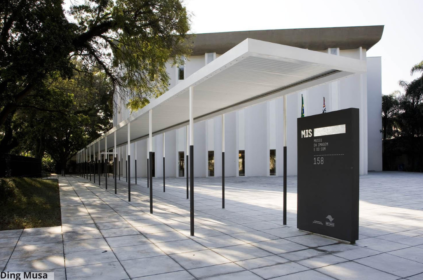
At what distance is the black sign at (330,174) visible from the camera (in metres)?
5.46

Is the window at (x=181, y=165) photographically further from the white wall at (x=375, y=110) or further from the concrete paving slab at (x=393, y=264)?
the concrete paving slab at (x=393, y=264)

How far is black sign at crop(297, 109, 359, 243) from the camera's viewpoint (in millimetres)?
5465

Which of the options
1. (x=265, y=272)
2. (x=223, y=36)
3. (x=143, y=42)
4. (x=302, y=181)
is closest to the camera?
(x=265, y=272)

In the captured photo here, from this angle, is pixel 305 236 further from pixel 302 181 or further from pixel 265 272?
pixel 265 272

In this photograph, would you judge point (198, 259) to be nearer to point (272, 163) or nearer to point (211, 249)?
point (211, 249)

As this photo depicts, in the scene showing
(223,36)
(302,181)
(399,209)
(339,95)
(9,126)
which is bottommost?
(399,209)

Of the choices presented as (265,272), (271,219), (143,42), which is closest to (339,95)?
(143,42)

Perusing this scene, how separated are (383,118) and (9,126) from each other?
35.1 m

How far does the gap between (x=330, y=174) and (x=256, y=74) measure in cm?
222

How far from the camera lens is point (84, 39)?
496 inches

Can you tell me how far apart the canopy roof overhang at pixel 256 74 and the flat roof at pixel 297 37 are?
19331mm

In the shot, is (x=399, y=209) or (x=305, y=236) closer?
(x=305, y=236)

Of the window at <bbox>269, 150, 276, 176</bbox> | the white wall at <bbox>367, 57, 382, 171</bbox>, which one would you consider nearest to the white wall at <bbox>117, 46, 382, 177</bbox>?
the window at <bbox>269, 150, 276, 176</bbox>

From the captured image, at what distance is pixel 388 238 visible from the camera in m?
6.02
